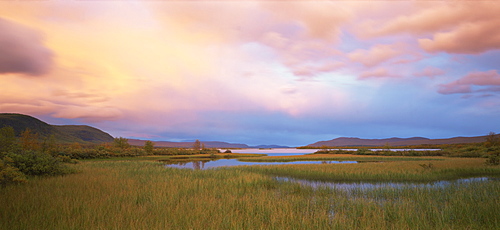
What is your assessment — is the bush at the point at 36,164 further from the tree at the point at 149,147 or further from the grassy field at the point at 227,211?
the tree at the point at 149,147

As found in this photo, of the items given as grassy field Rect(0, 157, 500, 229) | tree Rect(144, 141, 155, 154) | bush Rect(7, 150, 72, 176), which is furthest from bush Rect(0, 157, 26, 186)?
tree Rect(144, 141, 155, 154)

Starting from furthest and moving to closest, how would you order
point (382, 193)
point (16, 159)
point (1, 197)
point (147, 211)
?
point (16, 159) → point (382, 193) → point (1, 197) → point (147, 211)

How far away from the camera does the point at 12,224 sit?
22.9 ft

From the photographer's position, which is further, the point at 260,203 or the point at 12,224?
the point at 260,203

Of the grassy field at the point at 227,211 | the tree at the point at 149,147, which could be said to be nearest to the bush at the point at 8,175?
the grassy field at the point at 227,211

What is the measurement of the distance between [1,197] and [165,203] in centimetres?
703

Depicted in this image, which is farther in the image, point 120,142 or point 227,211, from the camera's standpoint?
point 120,142

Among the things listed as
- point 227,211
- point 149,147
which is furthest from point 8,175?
point 149,147

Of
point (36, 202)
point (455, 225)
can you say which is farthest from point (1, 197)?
point (455, 225)

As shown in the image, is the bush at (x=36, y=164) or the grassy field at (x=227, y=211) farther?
the bush at (x=36, y=164)

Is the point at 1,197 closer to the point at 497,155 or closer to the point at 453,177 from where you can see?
the point at 453,177

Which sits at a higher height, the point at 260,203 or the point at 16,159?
the point at 16,159

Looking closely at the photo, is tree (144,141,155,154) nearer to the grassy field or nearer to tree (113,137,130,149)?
tree (113,137,130,149)

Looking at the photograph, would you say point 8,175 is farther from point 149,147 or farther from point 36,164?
point 149,147
